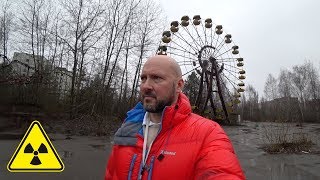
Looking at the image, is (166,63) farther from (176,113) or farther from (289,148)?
(289,148)

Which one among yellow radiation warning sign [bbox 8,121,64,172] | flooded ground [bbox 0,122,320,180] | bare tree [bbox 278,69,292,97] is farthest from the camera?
bare tree [bbox 278,69,292,97]

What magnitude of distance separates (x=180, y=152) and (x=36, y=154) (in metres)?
2.96

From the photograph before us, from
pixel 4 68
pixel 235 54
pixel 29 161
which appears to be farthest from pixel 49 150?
pixel 235 54

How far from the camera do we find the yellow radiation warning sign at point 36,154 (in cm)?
409

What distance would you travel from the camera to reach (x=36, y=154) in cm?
417

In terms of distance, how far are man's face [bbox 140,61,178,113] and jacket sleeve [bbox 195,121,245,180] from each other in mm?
373

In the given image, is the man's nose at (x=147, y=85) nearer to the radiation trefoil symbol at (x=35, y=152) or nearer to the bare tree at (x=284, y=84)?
the radiation trefoil symbol at (x=35, y=152)

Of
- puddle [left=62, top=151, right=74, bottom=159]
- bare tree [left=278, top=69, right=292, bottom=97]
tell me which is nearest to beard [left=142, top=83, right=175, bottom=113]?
puddle [left=62, top=151, right=74, bottom=159]

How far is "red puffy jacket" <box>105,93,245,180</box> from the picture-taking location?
168 cm

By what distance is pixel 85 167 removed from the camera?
9.27 metres

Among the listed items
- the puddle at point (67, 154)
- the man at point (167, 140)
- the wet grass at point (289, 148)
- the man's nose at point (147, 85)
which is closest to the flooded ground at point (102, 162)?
the puddle at point (67, 154)

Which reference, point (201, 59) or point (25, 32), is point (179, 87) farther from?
point (25, 32)

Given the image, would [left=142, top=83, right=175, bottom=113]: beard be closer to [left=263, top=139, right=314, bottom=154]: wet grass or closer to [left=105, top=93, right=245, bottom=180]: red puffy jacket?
[left=105, top=93, right=245, bottom=180]: red puffy jacket

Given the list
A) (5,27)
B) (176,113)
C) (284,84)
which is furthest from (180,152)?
(284,84)
